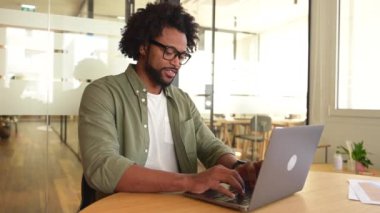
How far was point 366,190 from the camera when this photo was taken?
1220 millimetres

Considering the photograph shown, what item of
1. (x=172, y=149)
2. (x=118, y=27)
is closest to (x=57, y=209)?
(x=118, y=27)

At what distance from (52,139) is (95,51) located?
0.80 meters

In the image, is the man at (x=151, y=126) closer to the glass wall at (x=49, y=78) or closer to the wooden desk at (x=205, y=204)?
the wooden desk at (x=205, y=204)

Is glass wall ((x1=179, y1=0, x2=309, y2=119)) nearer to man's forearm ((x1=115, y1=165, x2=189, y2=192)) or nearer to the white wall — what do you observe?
the white wall

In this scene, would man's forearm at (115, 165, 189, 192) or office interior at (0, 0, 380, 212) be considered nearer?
man's forearm at (115, 165, 189, 192)

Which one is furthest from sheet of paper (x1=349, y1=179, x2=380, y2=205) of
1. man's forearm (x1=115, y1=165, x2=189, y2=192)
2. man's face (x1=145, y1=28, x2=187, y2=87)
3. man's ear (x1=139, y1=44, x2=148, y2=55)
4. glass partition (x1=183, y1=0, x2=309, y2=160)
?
glass partition (x1=183, y1=0, x2=309, y2=160)

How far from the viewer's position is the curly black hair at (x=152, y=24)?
62.7 inches

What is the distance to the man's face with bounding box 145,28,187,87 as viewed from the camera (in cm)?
152

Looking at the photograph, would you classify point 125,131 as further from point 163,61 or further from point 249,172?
point 249,172

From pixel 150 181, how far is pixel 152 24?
2.65ft

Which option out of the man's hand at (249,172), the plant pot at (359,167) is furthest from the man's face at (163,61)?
the plant pot at (359,167)

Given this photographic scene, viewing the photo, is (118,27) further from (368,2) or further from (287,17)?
(287,17)

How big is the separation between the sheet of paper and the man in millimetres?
349

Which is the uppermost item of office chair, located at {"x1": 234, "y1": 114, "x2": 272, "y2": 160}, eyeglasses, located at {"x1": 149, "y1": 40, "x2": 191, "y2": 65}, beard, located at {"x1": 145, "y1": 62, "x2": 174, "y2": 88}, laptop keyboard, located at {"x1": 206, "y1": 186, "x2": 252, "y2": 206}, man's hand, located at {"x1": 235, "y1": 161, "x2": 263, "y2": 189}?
eyeglasses, located at {"x1": 149, "y1": 40, "x2": 191, "y2": 65}
